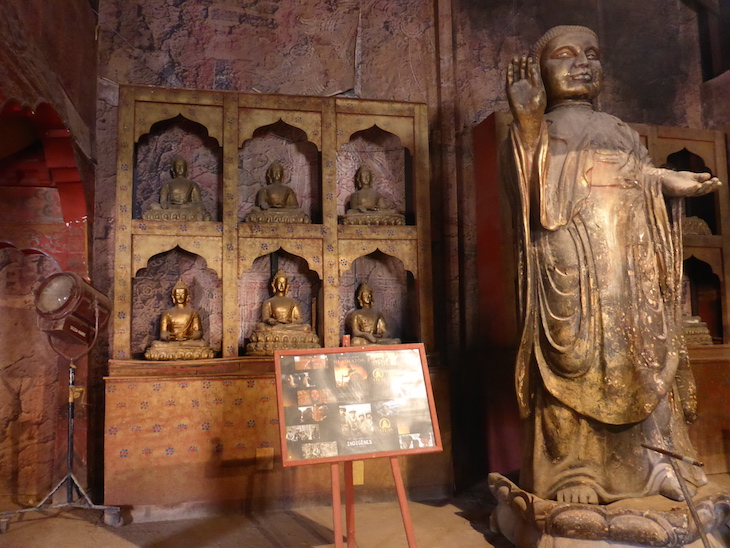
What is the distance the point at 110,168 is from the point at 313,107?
174 centimetres

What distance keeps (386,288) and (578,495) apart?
256 cm

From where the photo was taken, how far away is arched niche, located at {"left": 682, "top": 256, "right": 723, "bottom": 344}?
5.41 metres

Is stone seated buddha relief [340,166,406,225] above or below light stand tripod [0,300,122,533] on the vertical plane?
above

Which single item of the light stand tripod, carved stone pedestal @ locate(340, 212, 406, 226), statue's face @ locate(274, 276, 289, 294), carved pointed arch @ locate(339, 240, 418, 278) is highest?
carved stone pedestal @ locate(340, 212, 406, 226)

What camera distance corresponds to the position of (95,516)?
3975 millimetres

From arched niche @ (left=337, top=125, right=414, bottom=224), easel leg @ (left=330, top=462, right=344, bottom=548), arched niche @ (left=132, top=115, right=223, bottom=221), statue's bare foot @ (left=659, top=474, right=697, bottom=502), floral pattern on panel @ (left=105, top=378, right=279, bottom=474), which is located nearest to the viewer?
easel leg @ (left=330, top=462, right=344, bottom=548)

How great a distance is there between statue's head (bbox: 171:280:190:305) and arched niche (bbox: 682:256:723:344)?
448 centimetres

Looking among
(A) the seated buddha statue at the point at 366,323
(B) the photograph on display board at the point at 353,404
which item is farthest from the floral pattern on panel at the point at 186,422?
(B) the photograph on display board at the point at 353,404

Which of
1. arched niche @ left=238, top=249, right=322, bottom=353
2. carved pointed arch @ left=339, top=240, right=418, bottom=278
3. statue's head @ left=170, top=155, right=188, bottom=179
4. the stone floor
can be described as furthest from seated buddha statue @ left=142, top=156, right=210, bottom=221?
the stone floor

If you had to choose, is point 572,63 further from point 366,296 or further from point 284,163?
point 284,163

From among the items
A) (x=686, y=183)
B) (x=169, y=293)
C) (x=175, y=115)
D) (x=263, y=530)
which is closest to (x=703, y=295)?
(x=686, y=183)

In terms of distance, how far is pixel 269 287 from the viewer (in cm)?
501

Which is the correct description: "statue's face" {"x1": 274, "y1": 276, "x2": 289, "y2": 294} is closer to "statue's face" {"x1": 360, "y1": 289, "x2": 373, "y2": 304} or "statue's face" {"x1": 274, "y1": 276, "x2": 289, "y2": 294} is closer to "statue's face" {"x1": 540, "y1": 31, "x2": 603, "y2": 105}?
"statue's face" {"x1": 360, "y1": 289, "x2": 373, "y2": 304}

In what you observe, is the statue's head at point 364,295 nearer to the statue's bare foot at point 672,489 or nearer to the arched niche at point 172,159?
the arched niche at point 172,159
